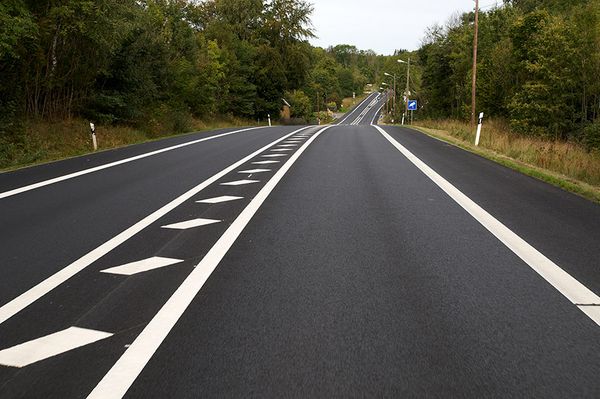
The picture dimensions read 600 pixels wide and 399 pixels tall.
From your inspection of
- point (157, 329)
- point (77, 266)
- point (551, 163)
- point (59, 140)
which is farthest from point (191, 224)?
point (59, 140)

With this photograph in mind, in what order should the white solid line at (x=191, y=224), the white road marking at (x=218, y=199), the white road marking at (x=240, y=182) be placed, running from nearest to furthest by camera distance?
the white solid line at (x=191, y=224) < the white road marking at (x=218, y=199) < the white road marking at (x=240, y=182)

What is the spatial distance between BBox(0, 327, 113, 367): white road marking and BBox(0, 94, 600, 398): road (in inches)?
0.5

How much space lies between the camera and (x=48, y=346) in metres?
3.08

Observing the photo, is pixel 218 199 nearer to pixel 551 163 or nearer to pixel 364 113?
pixel 551 163

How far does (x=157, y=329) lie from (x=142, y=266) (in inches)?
53.0

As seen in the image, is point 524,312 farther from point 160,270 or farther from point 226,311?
point 160,270

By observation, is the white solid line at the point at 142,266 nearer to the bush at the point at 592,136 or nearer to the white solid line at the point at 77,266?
the white solid line at the point at 77,266

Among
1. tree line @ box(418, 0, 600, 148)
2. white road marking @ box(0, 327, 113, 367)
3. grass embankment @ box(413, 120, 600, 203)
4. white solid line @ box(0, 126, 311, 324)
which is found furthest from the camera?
tree line @ box(418, 0, 600, 148)

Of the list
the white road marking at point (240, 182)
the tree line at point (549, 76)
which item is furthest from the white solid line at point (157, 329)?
the tree line at point (549, 76)

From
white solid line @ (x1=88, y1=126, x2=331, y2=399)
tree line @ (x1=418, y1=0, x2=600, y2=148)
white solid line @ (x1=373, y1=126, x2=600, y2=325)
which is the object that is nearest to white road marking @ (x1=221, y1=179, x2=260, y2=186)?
white solid line @ (x1=88, y1=126, x2=331, y2=399)

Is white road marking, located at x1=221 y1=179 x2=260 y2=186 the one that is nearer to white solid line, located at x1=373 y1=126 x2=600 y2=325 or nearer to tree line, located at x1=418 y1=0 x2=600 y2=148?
white solid line, located at x1=373 y1=126 x2=600 y2=325

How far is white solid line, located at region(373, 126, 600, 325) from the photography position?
12.4 ft

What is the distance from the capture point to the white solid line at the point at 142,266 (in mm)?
4391

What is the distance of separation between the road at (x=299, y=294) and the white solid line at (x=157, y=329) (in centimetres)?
1
